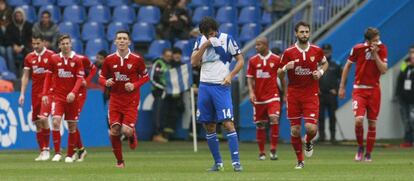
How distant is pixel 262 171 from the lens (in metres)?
17.9

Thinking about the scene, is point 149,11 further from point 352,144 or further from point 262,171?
point 262,171

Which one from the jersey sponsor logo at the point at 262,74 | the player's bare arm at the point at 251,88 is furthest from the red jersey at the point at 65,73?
the jersey sponsor logo at the point at 262,74

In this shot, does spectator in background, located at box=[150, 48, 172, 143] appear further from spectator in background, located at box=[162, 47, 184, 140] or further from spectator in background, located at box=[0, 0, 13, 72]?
spectator in background, located at box=[0, 0, 13, 72]

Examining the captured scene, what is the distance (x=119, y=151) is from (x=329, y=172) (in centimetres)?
358

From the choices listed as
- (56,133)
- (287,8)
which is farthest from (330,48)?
(56,133)

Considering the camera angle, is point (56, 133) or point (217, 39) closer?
point (217, 39)

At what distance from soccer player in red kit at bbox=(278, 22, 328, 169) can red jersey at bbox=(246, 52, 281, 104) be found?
4.06 meters

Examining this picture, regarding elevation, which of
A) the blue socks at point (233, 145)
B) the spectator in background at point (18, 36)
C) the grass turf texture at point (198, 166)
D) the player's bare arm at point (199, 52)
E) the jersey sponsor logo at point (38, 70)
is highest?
the spectator in background at point (18, 36)

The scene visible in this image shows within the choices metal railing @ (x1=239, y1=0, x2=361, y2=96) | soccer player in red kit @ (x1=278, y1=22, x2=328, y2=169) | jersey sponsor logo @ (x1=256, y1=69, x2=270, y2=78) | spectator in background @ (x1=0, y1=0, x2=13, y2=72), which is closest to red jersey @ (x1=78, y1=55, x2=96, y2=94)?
jersey sponsor logo @ (x1=256, y1=69, x2=270, y2=78)

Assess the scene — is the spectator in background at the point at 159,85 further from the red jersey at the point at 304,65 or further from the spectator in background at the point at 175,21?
the red jersey at the point at 304,65

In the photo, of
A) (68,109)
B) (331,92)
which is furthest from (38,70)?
(331,92)

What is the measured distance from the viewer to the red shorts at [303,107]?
62.4 feet

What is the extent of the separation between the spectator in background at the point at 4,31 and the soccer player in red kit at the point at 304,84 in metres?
12.9

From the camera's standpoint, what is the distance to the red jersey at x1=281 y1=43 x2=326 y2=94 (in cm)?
1902
